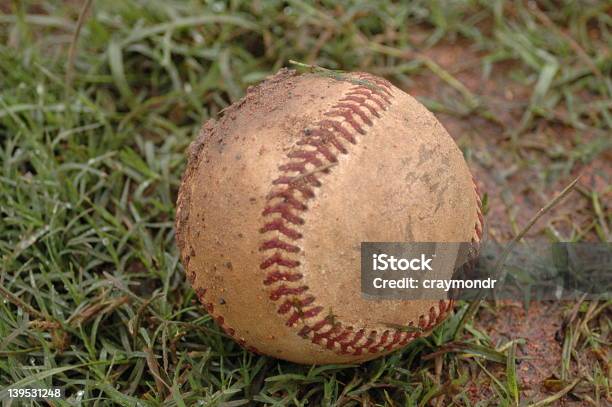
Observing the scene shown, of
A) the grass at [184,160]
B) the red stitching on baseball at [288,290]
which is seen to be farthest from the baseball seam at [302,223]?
the grass at [184,160]

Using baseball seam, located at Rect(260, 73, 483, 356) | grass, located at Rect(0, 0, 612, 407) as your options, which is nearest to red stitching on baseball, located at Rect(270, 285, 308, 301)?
baseball seam, located at Rect(260, 73, 483, 356)

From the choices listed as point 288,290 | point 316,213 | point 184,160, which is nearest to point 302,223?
point 316,213

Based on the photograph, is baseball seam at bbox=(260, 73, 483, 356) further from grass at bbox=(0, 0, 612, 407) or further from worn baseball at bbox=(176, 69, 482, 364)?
grass at bbox=(0, 0, 612, 407)

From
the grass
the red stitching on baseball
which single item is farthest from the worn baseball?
the grass

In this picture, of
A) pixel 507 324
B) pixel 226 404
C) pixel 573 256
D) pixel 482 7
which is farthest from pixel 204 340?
pixel 482 7

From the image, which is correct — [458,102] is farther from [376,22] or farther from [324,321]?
[324,321]

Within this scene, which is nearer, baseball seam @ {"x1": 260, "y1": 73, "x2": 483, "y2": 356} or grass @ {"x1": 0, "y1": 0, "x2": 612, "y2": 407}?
baseball seam @ {"x1": 260, "y1": 73, "x2": 483, "y2": 356}
